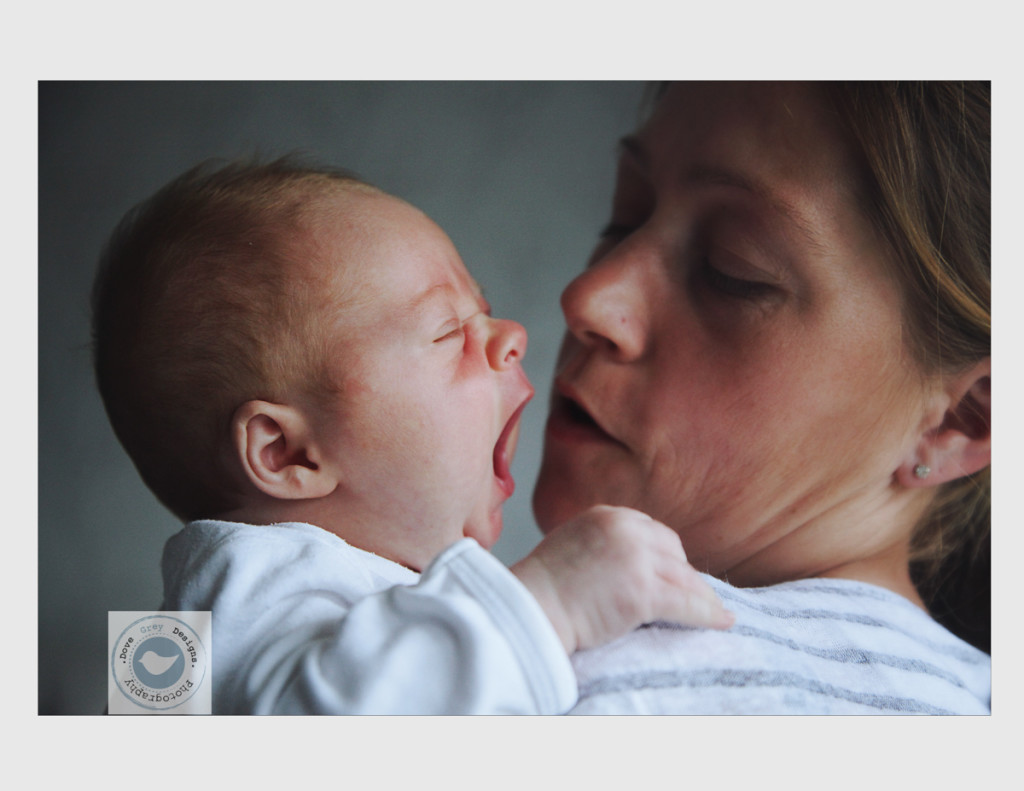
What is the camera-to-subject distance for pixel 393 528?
100cm

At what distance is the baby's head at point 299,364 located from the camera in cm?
95

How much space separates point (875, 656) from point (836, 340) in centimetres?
37

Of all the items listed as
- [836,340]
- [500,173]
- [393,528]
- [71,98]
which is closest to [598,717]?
[393,528]

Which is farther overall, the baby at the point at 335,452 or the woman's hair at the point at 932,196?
the woman's hair at the point at 932,196

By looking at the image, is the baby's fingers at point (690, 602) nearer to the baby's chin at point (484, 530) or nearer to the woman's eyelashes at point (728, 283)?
the baby's chin at point (484, 530)

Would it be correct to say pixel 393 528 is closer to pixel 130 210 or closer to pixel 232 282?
pixel 232 282

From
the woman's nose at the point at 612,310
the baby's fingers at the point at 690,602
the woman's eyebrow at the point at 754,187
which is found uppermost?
the woman's eyebrow at the point at 754,187

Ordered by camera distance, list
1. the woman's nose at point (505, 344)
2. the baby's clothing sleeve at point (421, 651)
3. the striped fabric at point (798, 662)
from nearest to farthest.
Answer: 1. the baby's clothing sleeve at point (421, 651)
2. the striped fabric at point (798, 662)
3. the woman's nose at point (505, 344)

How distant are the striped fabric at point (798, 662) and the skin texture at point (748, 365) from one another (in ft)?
0.33

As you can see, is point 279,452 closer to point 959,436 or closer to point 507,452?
point 507,452

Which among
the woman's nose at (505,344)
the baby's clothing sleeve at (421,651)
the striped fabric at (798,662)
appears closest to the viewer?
the baby's clothing sleeve at (421,651)

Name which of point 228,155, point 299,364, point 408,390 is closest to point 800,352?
point 408,390

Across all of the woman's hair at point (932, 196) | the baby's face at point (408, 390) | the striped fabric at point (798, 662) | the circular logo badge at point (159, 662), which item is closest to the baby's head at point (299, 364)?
the baby's face at point (408, 390)

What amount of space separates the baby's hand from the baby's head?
8.2 inches
